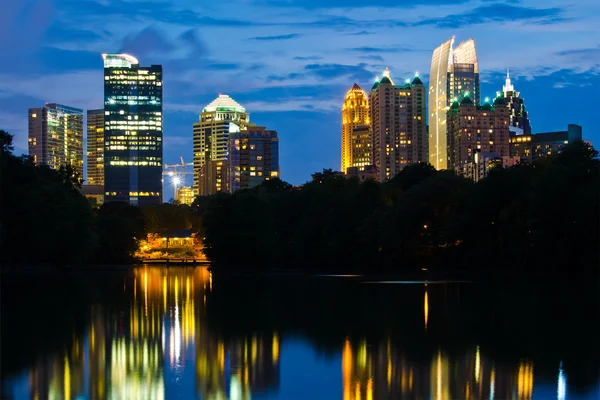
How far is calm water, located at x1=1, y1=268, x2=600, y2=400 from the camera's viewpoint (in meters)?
17.0

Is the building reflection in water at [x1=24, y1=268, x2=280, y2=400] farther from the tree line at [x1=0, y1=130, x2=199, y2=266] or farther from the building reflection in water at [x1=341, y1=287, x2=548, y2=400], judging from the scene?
the tree line at [x1=0, y1=130, x2=199, y2=266]

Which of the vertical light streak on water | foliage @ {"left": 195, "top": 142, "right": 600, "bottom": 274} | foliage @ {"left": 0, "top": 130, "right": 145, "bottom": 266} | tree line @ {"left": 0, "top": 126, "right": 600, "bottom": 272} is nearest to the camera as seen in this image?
the vertical light streak on water

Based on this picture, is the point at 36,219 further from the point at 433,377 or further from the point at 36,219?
the point at 433,377

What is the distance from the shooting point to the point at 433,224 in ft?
255

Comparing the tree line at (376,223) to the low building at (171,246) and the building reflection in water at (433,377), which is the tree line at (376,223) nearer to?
the building reflection in water at (433,377)

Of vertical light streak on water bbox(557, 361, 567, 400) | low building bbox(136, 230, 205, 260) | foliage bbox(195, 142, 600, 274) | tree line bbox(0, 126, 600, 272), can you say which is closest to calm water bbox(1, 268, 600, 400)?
vertical light streak on water bbox(557, 361, 567, 400)

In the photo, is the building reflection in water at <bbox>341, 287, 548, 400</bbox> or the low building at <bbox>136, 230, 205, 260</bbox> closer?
the building reflection in water at <bbox>341, 287, 548, 400</bbox>

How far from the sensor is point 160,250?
16912 cm

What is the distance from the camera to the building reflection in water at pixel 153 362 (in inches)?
664

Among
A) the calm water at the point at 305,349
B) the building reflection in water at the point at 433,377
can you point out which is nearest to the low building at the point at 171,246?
the calm water at the point at 305,349

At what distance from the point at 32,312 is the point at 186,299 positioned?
32.6 feet

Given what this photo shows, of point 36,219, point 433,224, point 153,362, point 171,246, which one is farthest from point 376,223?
point 171,246

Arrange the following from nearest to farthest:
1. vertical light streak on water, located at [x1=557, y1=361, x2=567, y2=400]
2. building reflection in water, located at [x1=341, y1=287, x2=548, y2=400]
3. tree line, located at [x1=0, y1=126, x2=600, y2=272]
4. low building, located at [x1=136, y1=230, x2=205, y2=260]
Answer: vertical light streak on water, located at [x1=557, y1=361, x2=567, y2=400] → building reflection in water, located at [x1=341, y1=287, x2=548, y2=400] → tree line, located at [x1=0, y1=126, x2=600, y2=272] → low building, located at [x1=136, y1=230, x2=205, y2=260]

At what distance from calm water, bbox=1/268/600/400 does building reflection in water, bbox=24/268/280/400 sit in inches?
1.4
